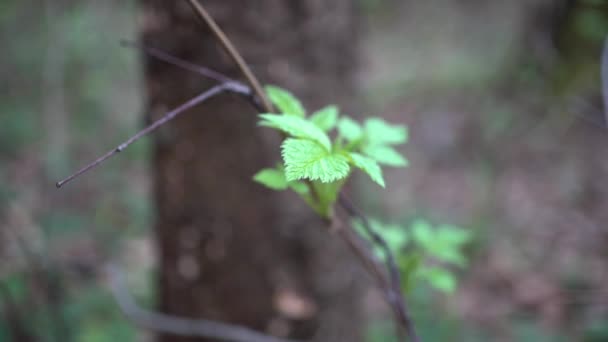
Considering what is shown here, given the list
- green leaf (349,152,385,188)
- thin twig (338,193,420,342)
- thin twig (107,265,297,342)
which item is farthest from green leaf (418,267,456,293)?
thin twig (107,265,297,342)

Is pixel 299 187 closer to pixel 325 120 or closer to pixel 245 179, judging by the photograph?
pixel 325 120

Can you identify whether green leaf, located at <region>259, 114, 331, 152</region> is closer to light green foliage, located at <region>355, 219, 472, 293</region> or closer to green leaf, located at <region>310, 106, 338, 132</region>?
green leaf, located at <region>310, 106, 338, 132</region>

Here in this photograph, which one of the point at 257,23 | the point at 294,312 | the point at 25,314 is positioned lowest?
the point at 25,314

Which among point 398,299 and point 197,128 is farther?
point 197,128

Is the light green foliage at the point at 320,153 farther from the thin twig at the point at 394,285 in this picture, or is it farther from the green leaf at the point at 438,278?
the green leaf at the point at 438,278

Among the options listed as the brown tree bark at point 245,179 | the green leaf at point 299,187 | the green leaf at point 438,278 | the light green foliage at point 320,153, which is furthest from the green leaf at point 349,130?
the brown tree bark at point 245,179

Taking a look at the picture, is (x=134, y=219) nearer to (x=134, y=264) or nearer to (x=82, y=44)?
(x=134, y=264)

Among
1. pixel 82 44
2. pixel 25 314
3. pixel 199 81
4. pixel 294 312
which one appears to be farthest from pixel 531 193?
pixel 82 44

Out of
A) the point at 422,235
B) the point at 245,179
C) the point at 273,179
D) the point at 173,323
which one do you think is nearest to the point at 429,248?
the point at 422,235
